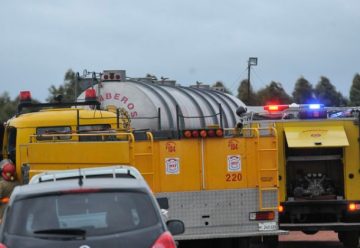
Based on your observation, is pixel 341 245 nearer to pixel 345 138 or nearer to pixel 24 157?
pixel 345 138

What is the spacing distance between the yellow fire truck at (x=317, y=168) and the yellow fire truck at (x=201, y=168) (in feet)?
6.28

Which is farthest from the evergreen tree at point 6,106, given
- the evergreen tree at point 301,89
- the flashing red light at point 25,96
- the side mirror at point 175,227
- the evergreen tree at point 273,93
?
the side mirror at point 175,227

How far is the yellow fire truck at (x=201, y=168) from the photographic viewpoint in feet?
36.8

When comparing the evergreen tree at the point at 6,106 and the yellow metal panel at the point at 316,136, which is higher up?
the evergreen tree at the point at 6,106

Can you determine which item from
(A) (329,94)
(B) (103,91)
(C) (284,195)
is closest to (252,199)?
(C) (284,195)

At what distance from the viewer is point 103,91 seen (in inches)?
727

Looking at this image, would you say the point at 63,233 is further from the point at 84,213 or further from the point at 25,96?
the point at 25,96

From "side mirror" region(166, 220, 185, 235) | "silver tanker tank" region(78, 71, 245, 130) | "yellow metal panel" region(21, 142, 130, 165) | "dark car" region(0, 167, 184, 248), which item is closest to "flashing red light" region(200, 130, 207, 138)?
"yellow metal panel" region(21, 142, 130, 165)

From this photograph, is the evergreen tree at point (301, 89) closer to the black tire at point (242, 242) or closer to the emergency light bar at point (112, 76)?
the emergency light bar at point (112, 76)

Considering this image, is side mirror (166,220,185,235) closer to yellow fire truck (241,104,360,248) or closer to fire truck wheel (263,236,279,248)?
fire truck wheel (263,236,279,248)

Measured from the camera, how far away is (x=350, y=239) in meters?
14.6

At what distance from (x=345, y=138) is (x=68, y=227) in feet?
25.1

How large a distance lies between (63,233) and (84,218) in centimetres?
25

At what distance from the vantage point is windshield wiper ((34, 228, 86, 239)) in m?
6.48
